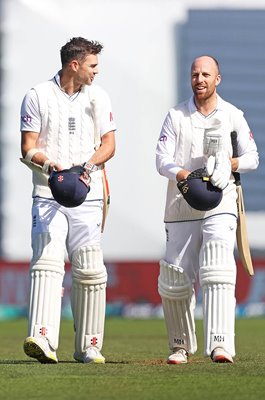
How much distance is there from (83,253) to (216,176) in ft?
3.27

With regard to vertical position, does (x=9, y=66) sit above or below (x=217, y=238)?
above

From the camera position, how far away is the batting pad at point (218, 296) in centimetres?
845

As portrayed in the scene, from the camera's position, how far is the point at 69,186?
837cm

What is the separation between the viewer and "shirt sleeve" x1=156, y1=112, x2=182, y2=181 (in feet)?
28.2

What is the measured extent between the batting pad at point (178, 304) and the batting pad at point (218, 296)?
19 cm

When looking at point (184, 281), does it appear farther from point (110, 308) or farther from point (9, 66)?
point (9, 66)

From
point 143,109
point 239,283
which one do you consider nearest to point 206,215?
point 239,283

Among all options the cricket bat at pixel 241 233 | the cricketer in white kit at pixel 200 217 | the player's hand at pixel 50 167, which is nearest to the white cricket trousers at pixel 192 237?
the cricketer in white kit at pixel 200 217

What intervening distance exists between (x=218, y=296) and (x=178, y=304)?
0.34 m

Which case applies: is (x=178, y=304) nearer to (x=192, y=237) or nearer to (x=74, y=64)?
(x=192, y=237)

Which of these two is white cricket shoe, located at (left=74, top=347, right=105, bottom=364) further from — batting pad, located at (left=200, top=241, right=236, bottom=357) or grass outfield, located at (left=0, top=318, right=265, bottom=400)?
batting pad, located at (left=200, top=241, right=236, bottom=357)

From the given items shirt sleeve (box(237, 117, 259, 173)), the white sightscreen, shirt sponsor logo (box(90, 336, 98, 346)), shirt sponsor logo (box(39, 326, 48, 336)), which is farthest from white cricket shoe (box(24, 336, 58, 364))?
the white sightscreen

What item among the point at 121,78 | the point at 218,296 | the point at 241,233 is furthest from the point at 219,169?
Answer: the point at 121,78

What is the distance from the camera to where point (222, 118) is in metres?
8.73
